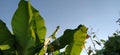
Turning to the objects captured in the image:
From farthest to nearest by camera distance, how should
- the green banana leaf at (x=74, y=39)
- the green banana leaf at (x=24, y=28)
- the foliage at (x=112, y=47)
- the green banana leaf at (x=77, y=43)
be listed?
1. the foliage at (x=112, y=47)
2. the green banana leaf at (x=77, y=43)
3. the green banana leaf at (x=74, y=39)
4. the green banana leaf at (x=24, y=28)

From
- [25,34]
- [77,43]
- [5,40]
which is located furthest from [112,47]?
[5,40]

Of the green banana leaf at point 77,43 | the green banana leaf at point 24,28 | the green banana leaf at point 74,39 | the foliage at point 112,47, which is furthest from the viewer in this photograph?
the foliage at point 112,47

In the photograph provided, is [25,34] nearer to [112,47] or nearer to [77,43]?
[77,43]

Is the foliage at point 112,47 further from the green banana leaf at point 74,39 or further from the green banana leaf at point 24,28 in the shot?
the green banana leaf at point 24,28

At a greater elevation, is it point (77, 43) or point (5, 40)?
point (5, 40)

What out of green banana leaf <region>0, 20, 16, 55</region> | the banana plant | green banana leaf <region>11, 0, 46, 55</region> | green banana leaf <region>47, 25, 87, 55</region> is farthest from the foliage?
green banana leaf <region>0, 20, 16, 55</region>

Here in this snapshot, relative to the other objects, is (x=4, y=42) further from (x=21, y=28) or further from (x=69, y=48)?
(x=69, y=48)

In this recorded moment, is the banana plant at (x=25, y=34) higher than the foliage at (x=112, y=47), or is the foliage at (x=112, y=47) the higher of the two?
the banana plant at (x=25, y=34)

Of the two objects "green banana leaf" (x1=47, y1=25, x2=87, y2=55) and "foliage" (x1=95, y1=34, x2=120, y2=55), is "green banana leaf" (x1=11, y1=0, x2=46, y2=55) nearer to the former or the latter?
"green banana leaf" (x1=47, y1=25, x2=87, y2=55)

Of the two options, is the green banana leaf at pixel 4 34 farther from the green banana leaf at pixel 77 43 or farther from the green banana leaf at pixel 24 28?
the green banana leaf at pixel 77 43

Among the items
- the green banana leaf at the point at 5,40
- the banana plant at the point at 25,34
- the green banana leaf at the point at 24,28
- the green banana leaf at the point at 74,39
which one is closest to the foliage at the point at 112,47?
the green banana leaf at the point at 74,39

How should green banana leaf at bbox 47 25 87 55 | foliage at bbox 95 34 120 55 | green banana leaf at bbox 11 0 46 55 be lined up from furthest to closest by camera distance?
foliage at bbox 95 34 120 55 → green banana leaf at bbox 47 25 87 55 → green banana leaf at bbox 11 0 46 55

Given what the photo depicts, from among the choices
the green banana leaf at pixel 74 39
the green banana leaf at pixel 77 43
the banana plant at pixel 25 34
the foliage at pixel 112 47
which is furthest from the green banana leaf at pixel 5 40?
the foliage at pixel 112 47

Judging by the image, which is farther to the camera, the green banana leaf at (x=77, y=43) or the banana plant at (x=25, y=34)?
the green banana leaf at (x=77, y=43)
